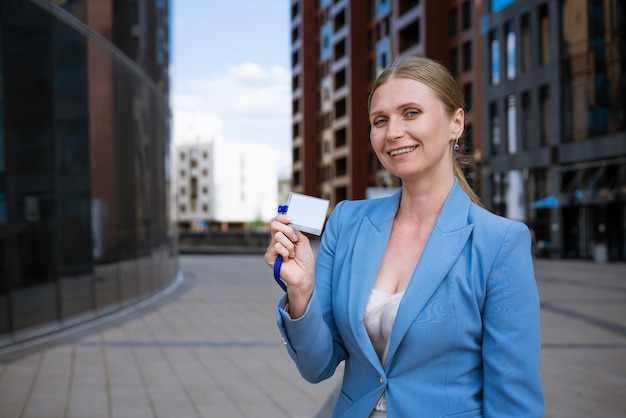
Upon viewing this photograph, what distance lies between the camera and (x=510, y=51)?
4138 centimetres

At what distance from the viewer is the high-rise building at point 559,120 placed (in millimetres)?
32750

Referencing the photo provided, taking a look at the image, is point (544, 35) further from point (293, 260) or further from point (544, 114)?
point (293, 260)

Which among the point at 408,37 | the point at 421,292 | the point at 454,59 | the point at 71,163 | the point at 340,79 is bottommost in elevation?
the point at 421,292

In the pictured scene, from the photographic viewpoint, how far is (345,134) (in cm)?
7619

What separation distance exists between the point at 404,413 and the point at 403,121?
0.81 m

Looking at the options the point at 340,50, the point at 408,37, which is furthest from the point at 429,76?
the point at 340,50

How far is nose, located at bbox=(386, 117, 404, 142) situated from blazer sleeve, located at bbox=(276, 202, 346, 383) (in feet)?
1.29

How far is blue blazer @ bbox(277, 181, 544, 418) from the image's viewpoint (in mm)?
2188

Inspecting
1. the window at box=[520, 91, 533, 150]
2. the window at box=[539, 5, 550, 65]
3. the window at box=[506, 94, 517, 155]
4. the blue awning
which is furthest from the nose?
the window at box=[506, 94, 517, 155]

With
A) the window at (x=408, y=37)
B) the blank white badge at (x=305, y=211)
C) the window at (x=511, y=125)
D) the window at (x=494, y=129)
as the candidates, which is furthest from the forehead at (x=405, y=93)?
the window at (x=408, y=37)

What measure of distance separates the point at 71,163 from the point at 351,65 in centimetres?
6087

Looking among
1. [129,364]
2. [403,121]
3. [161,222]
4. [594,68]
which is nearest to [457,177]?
[403,121]

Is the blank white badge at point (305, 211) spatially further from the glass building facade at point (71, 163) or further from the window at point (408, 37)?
the window at point (408, 37)

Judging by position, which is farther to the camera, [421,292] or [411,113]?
[411,113]
